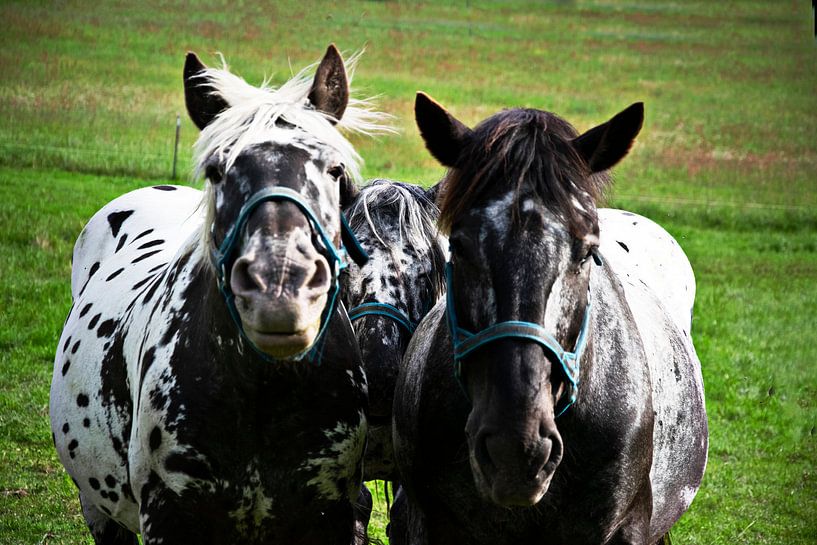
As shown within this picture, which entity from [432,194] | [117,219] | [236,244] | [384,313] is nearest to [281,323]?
[236,244]

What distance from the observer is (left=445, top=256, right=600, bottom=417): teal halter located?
242cm

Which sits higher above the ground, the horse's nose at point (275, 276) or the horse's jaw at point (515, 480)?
the horse's nose at point (275, 276)

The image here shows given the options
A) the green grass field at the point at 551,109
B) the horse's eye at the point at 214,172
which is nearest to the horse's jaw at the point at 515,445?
the horse's eye at the point at 214,172

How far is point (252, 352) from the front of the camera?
2980mm

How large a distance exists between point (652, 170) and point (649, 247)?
1563 cm

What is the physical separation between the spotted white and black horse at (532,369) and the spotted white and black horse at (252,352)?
0.34 m

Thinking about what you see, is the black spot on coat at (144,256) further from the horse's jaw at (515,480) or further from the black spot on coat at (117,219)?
the horse's jaw at (515,480)

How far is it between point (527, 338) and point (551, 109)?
19.8 m

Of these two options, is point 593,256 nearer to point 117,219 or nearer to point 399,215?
point 399,215

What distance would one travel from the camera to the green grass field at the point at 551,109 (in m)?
6.77

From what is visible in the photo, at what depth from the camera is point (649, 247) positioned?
498cm

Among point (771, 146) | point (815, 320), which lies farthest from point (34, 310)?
point (771, 146)

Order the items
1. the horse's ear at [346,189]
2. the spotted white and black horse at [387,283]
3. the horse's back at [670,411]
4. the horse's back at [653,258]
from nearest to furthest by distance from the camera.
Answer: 1. the horse's ear at [346,189]
2. the horse's back at [670,411]
3. the spotted white and black horse at [387,283]
4. the horse's back at [653,258]

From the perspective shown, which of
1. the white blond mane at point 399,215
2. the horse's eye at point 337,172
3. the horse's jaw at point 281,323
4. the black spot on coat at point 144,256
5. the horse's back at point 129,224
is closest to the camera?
the horse's jaw at point 281,323
